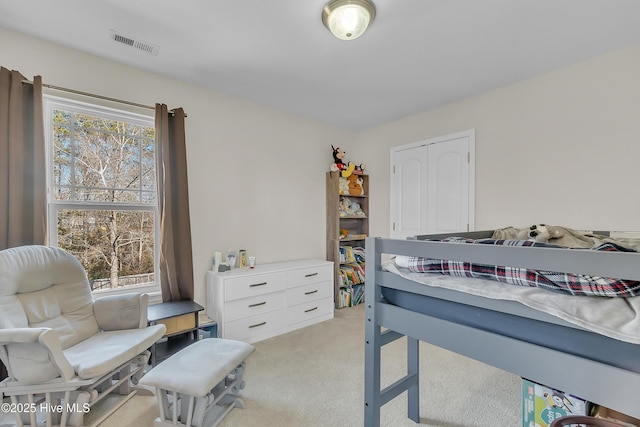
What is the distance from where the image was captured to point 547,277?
849mm

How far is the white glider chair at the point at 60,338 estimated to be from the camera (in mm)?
1385

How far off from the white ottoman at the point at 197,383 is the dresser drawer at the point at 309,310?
1.16 meters

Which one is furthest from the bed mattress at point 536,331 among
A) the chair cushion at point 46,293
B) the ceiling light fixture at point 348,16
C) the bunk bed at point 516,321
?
the chair cushion at point 46,293

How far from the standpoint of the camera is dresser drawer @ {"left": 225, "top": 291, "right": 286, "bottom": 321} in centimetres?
246

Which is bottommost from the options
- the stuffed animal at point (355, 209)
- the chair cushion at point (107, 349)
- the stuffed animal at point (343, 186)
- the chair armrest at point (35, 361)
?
the chair cushion at point (107, 349)

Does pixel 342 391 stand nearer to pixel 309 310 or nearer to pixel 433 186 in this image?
pixel 309 310

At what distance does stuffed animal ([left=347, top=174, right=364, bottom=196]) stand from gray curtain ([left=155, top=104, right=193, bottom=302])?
81.1 inches

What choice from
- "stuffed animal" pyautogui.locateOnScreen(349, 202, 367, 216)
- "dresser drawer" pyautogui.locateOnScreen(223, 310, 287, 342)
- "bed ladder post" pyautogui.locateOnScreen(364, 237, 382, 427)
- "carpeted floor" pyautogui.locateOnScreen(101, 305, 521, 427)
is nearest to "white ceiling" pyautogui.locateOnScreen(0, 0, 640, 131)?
"bed ladder post" pyautogui.locateOnScreen(364, 237, 382, 427)

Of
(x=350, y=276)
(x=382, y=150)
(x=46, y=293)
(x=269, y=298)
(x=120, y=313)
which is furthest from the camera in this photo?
(x=382, y=150)

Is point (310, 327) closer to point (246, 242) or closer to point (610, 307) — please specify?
point (246, 242)

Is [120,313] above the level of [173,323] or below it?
above

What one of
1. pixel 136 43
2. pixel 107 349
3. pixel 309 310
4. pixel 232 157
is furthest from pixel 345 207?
pixel 107 349

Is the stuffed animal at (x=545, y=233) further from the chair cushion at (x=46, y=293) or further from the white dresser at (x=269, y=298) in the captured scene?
the chair cushion at (x=46, y=293)

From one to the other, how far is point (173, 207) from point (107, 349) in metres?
1.17
